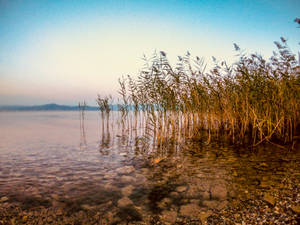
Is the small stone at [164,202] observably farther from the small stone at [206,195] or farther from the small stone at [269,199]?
the small stone at [269,199]

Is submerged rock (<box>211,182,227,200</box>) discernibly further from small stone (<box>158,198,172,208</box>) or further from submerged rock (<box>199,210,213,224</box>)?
small stone (<box>158,198,172,208</box>)

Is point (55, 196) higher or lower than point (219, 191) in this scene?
lower


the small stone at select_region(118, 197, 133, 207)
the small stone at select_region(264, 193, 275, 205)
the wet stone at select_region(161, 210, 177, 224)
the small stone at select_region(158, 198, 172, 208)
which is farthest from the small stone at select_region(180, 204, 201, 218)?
the small stone at select_region(264, 193, 275, 205)

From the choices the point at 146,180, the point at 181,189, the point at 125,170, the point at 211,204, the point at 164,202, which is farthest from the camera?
the point at 125,170

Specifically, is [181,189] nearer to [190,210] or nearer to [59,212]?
[190,210]

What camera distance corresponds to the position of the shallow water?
2820 mm

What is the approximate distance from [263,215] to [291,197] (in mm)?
730

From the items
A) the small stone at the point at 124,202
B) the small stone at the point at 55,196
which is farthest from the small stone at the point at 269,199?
the small stone at the point at 55,196

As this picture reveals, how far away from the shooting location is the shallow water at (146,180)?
2.82 m

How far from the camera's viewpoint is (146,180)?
3859mm

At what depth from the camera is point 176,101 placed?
7172 millimetres

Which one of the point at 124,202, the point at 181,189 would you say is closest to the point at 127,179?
the point at 124,202

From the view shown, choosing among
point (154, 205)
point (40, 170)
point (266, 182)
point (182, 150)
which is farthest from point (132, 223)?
point (182, 150)

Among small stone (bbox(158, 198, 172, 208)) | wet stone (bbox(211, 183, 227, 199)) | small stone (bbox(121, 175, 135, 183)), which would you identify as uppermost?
wet stone (bbox(211, 183, 227, 199))
